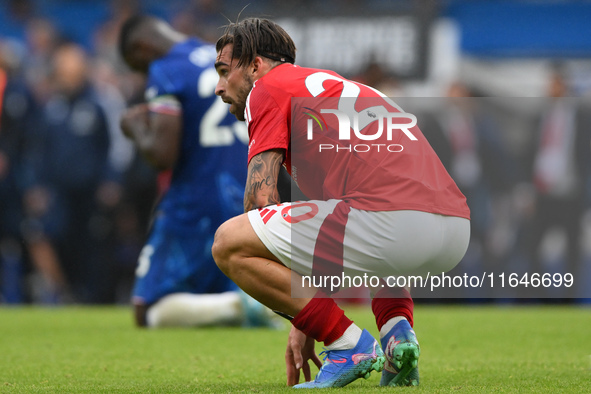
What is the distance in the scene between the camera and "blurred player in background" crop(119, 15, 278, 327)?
6.67 meters

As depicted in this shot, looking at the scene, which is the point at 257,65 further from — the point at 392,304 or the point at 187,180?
the point at 187,180

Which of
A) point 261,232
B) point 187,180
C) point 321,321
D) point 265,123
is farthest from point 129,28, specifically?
point 321,321

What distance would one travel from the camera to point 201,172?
22.5 feet

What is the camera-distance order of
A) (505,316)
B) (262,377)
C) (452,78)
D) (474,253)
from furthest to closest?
1. (452,78)
2. (474,253)
3. (505,316)
4. (262,377)

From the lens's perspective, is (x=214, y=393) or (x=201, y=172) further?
(x=201, y=172)

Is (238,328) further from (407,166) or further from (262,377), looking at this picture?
(407,166)

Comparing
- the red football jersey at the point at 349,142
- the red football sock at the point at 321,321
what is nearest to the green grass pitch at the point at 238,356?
the red football sock at the point at 321,321

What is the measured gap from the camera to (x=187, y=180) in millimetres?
6902

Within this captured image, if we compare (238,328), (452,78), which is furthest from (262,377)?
(452,78)

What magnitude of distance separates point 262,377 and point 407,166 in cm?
126

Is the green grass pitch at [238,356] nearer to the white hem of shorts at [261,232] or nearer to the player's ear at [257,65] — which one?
the white hem of shorts at [261,232]

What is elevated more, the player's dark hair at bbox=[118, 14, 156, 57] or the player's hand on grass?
the player's dark hair at bbox=[118, 14, 156, 57]

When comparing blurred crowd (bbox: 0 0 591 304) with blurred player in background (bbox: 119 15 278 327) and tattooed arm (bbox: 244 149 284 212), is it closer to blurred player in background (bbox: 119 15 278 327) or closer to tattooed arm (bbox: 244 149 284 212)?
blurred player in background (bbox: 119 15 278 327)

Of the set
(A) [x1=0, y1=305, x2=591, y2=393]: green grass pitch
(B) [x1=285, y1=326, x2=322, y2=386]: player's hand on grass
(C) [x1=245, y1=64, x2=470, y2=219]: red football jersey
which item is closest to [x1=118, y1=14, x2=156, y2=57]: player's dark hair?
(A) [x1=0, y1=305, x2=591, y2=393]: green grass pitch
